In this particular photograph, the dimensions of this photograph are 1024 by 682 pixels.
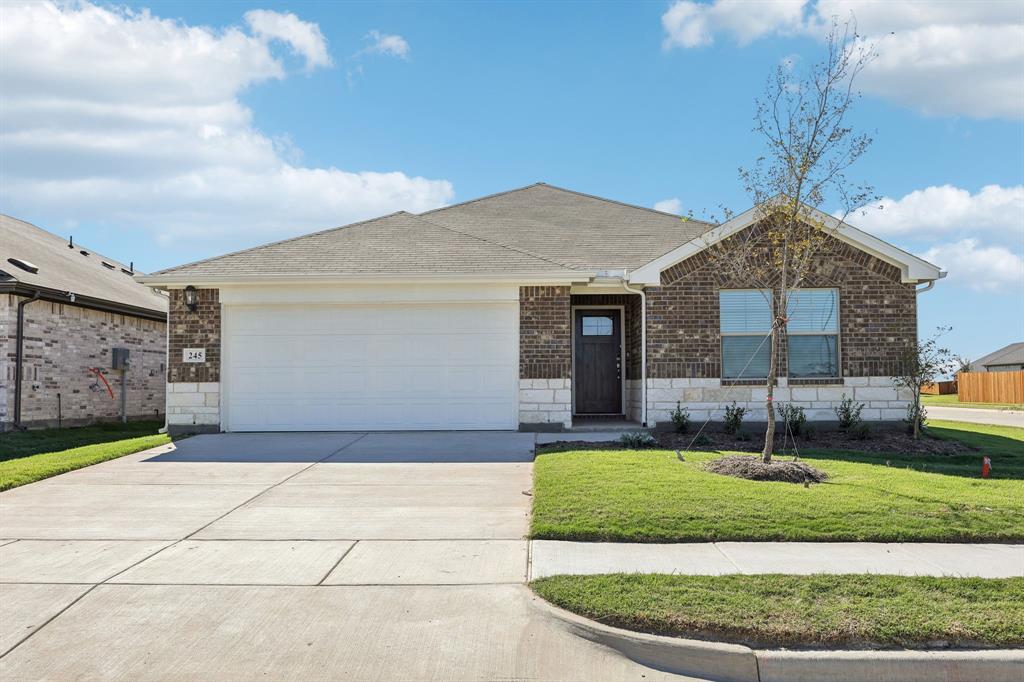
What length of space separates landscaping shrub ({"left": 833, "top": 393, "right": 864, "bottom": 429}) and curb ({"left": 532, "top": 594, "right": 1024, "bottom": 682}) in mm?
9587

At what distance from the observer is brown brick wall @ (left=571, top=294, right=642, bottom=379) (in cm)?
1491

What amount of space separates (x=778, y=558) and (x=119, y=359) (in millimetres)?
16518

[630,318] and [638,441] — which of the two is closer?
[638,441]

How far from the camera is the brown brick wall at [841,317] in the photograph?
1388cm

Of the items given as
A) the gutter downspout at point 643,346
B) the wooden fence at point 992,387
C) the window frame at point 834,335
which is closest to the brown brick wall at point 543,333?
the gutter downspout at point 643,346

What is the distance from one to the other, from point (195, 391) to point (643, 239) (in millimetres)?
9630

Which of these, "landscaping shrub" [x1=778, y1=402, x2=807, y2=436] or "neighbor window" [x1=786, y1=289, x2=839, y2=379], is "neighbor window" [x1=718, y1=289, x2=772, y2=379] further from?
"landscaping shrub" [x1=778, y1=402, x2=807, y2=436]

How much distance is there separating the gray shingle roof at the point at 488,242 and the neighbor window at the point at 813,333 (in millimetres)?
2532

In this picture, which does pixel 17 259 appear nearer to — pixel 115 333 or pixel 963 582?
pixel 115 333

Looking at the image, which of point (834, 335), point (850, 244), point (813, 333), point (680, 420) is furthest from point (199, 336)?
point (850, 244)

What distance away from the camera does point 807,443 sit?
42.0ft

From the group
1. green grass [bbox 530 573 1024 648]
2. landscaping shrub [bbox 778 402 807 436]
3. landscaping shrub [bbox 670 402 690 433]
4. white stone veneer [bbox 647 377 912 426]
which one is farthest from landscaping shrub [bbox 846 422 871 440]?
green grass [bbox 530 573 1024 648]

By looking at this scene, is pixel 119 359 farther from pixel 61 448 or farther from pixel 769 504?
pixel 769 504

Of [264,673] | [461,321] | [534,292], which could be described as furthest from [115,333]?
[264,673]
